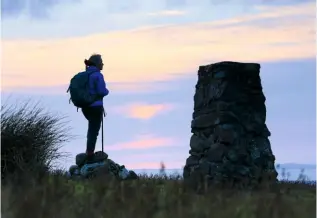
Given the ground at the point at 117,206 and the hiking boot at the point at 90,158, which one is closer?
the ground at the point at 117,206

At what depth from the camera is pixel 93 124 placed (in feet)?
38.1

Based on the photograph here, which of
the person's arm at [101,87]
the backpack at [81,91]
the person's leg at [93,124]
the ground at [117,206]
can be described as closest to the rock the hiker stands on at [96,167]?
the person's leg at [93,124]

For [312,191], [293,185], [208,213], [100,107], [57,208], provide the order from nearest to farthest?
1. [208,213]
2. [57,208]
3. [312,191]
4. [293,185]
5. [100,107]

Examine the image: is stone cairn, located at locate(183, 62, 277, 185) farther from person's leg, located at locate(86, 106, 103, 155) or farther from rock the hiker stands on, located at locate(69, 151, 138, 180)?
rock the hiker stands on, located at locate(69, 151, 138, 180)

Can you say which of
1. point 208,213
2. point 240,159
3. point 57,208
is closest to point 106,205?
point 57,208

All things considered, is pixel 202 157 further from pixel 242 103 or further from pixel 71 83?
pixel 71 83

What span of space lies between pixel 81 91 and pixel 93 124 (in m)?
0.68

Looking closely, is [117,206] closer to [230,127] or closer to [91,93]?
[230,127]

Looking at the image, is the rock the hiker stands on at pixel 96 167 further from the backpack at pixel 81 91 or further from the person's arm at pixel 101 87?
the person's arm at pixel 101 87

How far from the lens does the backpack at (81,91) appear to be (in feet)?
37.4

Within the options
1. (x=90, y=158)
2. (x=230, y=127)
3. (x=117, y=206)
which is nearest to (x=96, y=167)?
(x=90, y=158)

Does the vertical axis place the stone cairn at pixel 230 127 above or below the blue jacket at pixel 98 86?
below

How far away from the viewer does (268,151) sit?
10.4 m

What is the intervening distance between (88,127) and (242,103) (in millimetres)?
Answer: 3227
